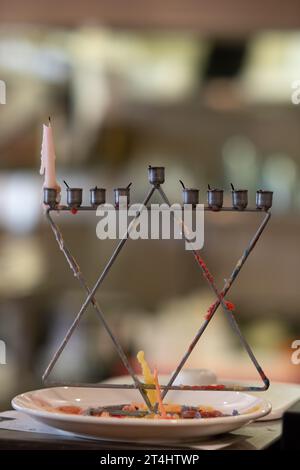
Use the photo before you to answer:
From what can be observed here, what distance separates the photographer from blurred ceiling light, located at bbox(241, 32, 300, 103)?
3.10 metres

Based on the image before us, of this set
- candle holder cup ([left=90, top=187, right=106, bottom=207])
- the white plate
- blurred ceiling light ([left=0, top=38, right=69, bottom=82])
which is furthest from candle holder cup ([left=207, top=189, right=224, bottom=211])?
blurred ceiling light ([left=0, top=38, right=69, bottom=82])

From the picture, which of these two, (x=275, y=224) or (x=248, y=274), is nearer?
(x=275, y=224)

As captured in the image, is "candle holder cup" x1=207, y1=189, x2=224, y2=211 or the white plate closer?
the white plate

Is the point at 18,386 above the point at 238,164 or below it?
below

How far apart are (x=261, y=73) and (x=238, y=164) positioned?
1.06 feet

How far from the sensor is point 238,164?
3193 mm

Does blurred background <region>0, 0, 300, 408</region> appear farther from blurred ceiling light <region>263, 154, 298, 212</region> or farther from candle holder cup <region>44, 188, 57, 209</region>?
candle holder cup <region>44, 188, 57, 209</region>

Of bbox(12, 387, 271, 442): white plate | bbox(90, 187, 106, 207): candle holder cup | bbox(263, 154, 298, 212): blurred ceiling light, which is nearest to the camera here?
bbox(12, 387, 271, 442): white plate

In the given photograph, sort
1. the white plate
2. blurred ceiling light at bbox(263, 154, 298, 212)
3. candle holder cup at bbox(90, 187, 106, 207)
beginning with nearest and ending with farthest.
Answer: the white plate
candle holder cup at bbox(90, 187, 106, 207)
blurred ceiling light at bbox(263, 154, 298, 212)

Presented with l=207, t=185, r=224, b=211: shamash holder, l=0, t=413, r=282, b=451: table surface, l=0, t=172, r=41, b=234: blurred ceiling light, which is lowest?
l=0, t=413, r=282, b=451: table surface

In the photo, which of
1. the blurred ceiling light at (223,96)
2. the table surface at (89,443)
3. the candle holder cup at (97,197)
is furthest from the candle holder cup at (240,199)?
the blurred ceiling light at (223,96)
